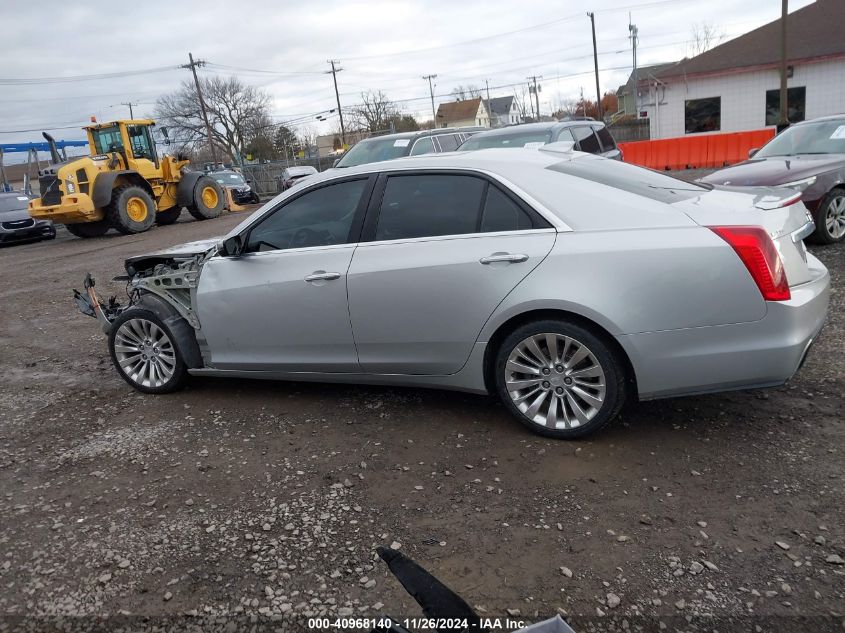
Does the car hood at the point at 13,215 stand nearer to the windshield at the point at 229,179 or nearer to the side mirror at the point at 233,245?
the windshield at the point at 229,179

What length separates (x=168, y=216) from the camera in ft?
70.7

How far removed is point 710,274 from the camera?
10.9 ft

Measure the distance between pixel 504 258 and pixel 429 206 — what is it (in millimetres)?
659

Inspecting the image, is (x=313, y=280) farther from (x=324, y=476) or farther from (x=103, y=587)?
(x=103, y=587)

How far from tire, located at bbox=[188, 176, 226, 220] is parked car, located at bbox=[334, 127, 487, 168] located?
956 centimetres

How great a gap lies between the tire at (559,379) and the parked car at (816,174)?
433 centimetres

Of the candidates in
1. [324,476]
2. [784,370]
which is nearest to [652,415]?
[784,370]

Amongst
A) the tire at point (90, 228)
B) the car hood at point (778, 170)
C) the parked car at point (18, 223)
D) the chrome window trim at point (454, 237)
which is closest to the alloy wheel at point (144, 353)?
the chrome window trim at point (454, 237)

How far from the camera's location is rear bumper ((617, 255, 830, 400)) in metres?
3.34

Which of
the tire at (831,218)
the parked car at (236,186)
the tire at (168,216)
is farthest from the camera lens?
the parked car at (236,186)

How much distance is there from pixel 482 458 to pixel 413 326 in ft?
2.87

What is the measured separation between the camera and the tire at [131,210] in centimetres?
1822

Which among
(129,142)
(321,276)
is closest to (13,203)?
(129,142)

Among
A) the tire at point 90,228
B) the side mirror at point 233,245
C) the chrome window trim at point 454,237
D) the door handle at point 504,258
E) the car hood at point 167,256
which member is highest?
the side mirror at point 233,245
